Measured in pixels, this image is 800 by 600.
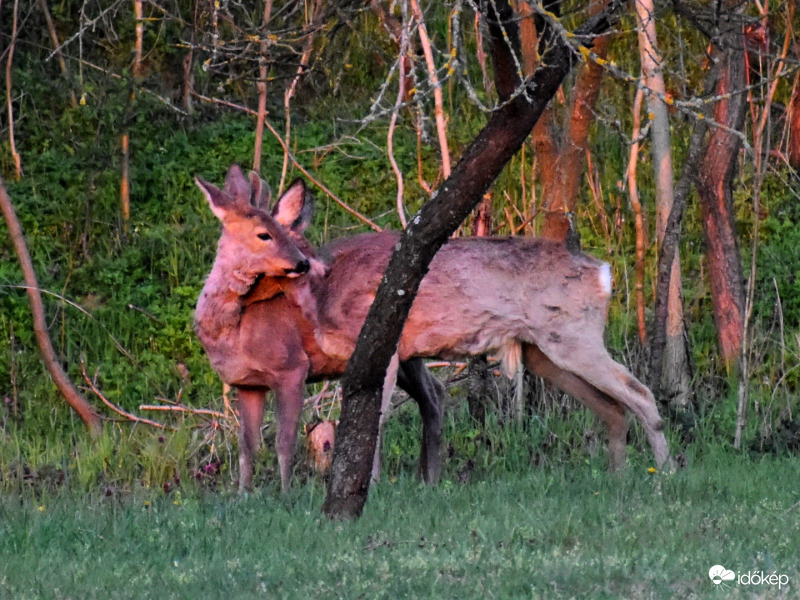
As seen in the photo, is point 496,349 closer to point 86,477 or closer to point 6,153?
point 86,477

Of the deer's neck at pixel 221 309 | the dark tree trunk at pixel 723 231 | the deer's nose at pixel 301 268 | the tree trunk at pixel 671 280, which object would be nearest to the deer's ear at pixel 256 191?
the deer's neck at pixel 221 309

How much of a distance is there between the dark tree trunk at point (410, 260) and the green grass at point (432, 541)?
272 mm

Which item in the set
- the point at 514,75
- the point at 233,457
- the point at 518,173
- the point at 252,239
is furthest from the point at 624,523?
the point at 518,173

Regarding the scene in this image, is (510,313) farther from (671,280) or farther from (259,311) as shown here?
(671,280)

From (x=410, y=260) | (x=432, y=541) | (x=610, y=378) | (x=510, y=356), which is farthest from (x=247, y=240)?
(x=432, y=541)

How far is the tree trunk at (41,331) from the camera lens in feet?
33.2

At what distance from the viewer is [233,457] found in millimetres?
9477

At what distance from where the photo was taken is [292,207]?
855 centimetres

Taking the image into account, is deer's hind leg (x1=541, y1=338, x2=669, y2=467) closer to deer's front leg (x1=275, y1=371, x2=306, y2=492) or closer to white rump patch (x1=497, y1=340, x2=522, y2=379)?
white rump patch (x1=497, y1=340, x2=522, y2=379)

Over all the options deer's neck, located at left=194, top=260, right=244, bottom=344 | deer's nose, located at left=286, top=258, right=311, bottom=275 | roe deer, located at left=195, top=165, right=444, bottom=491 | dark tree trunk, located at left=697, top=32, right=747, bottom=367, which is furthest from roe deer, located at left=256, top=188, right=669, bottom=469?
dark tree trunk, located at left=697, top=32, right=747, bottom=367

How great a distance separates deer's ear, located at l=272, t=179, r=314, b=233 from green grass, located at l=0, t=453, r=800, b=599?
1800 millimetres

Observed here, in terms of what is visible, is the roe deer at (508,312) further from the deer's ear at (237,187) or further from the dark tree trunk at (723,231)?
the dark tree trunk at (723,231)

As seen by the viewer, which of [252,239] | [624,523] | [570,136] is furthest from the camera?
[570,136]

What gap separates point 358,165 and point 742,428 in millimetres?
6622
